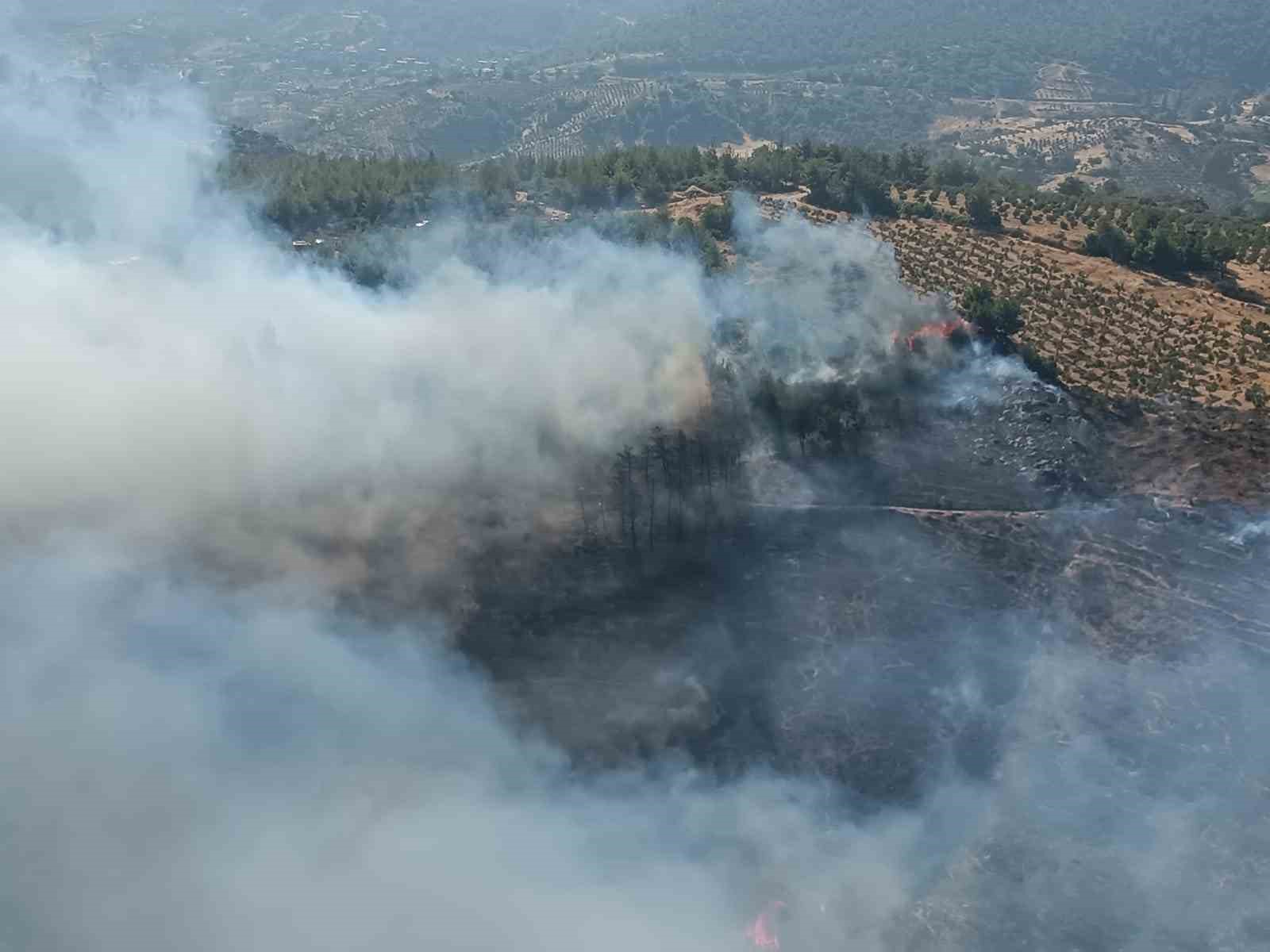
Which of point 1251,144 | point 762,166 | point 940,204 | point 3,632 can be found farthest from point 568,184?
point 1251,144

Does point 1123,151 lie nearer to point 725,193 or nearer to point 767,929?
point 725,193

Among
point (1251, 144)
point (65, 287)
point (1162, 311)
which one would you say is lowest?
point (1251, 144)

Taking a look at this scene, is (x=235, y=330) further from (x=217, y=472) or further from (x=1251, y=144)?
(x=1251, y=144)

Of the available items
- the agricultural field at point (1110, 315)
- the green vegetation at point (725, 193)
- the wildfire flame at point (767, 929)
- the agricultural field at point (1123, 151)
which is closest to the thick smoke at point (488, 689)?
the wildfire flame at point (767, 929)

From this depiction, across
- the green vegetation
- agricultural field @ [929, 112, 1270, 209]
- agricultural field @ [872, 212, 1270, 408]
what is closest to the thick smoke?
agricultural field @ [872, 212, 1270, 408]

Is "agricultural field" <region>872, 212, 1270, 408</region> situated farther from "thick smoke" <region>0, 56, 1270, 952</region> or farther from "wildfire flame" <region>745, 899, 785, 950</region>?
"wildfire flame" <region>745, 899, 785, 950</region>

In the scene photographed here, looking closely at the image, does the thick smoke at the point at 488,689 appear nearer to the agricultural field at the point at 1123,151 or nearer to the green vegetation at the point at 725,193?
the green vegetation at the point at 725,193
